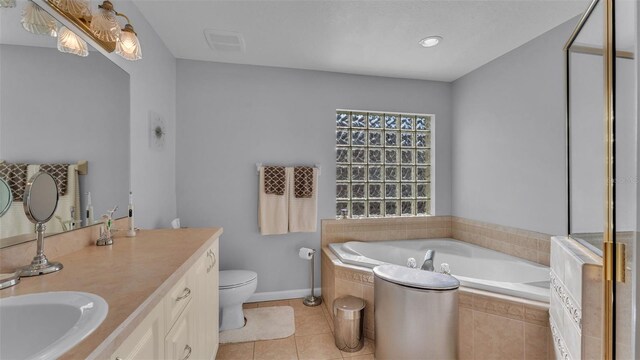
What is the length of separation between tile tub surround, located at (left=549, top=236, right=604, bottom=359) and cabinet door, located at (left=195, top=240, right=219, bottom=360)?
1.68 meters

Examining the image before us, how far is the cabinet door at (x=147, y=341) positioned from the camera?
0.66 metres

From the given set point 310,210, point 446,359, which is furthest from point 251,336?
point 446,359

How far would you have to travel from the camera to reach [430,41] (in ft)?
7.00

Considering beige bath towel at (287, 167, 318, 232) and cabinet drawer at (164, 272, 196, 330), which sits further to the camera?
beige bath towel at (287, 167, 318, 232)

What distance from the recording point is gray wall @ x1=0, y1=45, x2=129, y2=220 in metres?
0.88

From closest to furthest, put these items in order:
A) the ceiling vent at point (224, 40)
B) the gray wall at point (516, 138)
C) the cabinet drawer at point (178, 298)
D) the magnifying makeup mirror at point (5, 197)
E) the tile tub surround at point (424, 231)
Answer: the magnifying makeup mirror at point (5, 197)
the cabinet drawer at point (178, 298)
the gray wall at point (516, 138)
the ceiling vent at point (224, 40)
the tile tub surround at point (424, 231)

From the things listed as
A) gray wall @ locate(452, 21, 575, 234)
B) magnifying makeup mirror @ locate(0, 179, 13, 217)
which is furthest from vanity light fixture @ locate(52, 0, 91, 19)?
gray wall @ locate(452, 21, 575, 234)

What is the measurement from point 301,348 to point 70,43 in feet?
7.14

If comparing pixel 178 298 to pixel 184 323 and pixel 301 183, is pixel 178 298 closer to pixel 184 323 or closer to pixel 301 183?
pixel 184 323

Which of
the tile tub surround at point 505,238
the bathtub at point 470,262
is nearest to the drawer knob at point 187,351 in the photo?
the bathtub at point 470,262

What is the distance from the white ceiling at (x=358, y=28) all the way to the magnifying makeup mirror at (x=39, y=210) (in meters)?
1.35

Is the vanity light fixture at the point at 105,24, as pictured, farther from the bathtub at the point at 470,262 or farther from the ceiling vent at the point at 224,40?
the bathtub at the point at 470,262

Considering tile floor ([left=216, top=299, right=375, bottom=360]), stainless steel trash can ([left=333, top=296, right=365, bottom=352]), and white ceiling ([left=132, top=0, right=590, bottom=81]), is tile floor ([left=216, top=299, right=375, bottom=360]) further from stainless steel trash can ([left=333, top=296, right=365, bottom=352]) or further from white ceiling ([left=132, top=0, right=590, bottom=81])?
white ceiling ([left=132, top=0, right=590, bottom=81])

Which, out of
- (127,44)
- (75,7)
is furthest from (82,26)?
(127,44)
